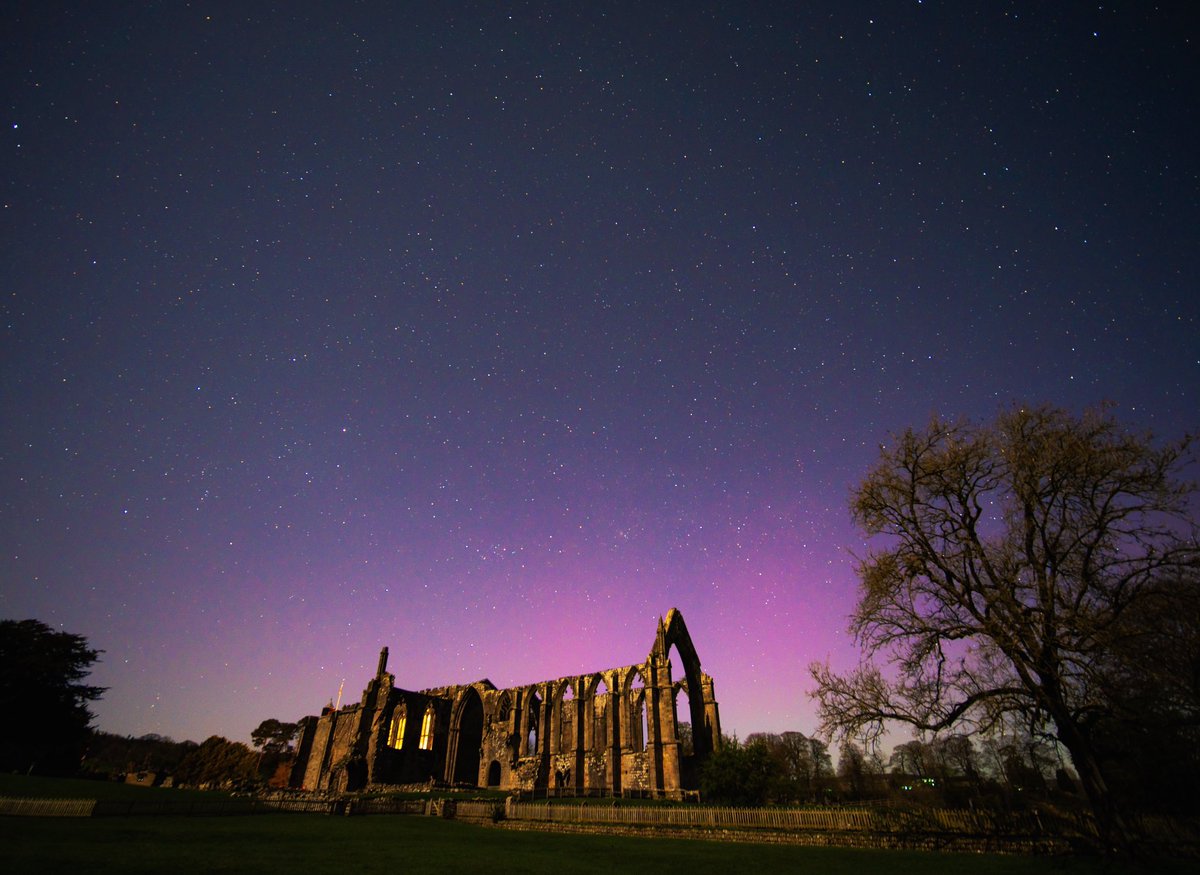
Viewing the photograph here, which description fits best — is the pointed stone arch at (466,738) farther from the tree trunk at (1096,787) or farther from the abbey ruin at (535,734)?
the tree trunk at (1096,787)

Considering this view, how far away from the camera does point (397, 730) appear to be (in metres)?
52.5

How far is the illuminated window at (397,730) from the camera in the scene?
51.7 metres

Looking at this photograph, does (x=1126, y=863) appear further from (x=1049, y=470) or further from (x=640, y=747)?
(x=640, y=747)

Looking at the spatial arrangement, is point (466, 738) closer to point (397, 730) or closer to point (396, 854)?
point (397, 730)

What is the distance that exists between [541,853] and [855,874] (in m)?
9.13

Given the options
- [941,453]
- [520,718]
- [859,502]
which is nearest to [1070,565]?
[941,453]

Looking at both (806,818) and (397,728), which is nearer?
(806,818)

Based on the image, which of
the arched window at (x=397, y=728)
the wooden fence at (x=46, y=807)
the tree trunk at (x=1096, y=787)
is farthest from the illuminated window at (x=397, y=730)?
the tree trunk at (x=1096, y=787)

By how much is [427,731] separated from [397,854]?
42856 millimetres

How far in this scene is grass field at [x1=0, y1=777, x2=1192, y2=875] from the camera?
11695 mm

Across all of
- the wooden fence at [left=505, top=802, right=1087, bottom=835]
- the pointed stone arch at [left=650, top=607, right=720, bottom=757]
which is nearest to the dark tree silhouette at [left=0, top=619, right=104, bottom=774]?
the wooden fence at [left=505, top=802, right=1087, bottom=835]

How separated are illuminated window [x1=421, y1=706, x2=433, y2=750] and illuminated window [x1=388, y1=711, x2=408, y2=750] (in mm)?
1956

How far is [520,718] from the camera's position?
154 feet

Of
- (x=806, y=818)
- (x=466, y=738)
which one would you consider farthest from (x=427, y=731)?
(x=806, y=818)
